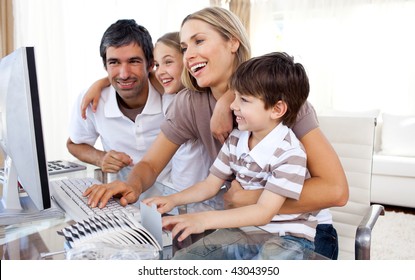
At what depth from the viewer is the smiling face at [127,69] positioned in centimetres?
166

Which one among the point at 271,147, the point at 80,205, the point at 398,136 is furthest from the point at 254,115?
the point at 398,136

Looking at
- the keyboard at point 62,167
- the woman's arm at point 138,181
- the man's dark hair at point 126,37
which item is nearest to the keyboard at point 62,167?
the keyboard at point 62,167

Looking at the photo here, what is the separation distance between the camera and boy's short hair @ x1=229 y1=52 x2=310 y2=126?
3.53 feet

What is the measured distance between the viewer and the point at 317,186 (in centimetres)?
110

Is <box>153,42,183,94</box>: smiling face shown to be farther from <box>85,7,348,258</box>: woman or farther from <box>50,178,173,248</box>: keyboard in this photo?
<box>50,178,173,248</box>: keyboard

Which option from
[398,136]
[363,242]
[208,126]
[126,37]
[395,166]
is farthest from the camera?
[398,136]

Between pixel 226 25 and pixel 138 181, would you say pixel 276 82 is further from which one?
pixel 138 181

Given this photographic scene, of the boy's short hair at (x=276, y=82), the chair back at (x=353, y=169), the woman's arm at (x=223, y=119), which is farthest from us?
the chair back at (x=353, y=169)

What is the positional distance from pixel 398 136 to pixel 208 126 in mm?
2537

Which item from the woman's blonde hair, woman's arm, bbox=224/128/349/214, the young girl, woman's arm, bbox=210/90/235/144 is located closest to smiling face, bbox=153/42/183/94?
the young girl

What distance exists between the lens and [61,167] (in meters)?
1.63

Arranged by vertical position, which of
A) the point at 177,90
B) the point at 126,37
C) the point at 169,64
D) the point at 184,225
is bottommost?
the point at 184,225

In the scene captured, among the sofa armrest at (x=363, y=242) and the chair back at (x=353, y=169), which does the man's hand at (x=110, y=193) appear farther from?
the chair back at (x=353, y=169)
